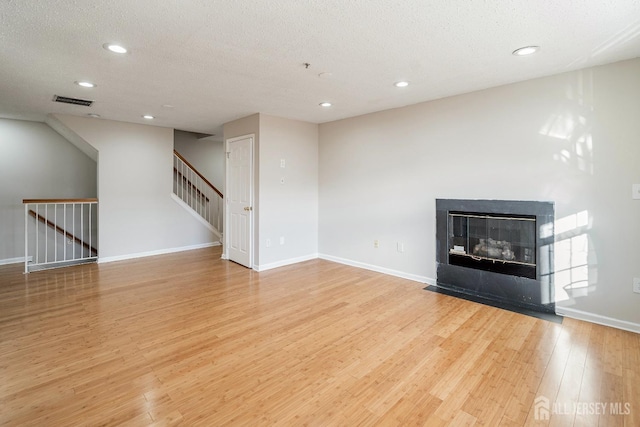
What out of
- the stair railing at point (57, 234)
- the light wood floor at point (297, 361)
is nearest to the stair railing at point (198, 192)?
the stair railing at point (57, 234)

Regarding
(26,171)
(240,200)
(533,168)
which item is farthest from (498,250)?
(26,171)

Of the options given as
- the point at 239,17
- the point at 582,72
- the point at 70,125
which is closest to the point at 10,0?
the point at 239,17

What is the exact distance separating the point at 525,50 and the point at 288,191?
3.54 m

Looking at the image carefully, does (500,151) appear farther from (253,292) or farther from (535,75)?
(253,292)

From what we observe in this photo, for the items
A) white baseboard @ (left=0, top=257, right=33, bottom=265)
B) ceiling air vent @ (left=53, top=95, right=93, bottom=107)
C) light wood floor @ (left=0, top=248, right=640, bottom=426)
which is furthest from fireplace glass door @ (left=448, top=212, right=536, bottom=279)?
white baseboard @ (left=0, top=257, right=33, bottom=265)

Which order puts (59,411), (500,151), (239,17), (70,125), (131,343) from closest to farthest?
(59,411), (239,17), (131,343), (500,151), (70,125)

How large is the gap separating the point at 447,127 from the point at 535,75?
995 mm

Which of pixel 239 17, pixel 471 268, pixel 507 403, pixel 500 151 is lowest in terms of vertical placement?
pixel 507 403

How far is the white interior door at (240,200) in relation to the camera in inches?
193

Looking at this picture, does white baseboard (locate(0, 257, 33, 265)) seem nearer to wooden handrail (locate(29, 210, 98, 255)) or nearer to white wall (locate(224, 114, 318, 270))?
wooden handrail (locate(29, 210, 98, 255))

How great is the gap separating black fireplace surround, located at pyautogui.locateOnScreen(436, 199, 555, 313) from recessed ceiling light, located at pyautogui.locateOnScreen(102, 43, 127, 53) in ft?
11.8

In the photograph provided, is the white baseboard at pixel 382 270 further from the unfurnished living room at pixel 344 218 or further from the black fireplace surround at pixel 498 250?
the black fireplace surround at pixel 498 250

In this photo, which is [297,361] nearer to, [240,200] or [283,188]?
[283,188]

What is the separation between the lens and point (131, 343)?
2555 mm
